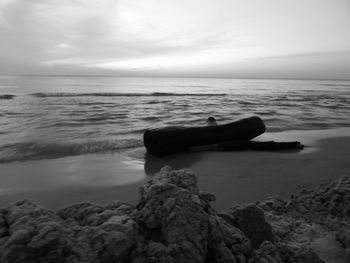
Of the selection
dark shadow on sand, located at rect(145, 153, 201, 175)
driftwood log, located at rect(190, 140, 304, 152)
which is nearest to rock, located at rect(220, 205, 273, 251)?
dark shadow on sand, located at rect(145, 153, 201, 175)

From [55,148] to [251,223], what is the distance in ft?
21.9

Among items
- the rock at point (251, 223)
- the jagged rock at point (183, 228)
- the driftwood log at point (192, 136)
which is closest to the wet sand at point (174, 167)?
the driftwood log at point (192, 136)

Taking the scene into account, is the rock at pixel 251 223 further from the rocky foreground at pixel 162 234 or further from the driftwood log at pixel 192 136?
the driftwood log at pixel 192 136

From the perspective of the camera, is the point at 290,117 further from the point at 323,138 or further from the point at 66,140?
the point at 66,140

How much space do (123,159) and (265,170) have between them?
10.9ft

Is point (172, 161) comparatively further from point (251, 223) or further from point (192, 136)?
point (251, 223)

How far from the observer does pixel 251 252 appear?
221cm

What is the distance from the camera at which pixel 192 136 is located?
25.3ft

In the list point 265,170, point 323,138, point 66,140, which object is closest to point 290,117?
point 323,138

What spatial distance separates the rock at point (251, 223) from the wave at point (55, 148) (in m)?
5.73

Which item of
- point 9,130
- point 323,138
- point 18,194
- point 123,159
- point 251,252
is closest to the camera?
point 251,252

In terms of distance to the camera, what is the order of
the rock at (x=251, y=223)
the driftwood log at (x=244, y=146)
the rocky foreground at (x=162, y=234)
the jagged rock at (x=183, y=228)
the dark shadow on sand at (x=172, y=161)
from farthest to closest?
the driftwood log at (x=244, y=146) → the dark shadow on sand at (x=172, y=161) → the rock at (x=251, y=223) → the jagged rock at (x=183, y=228) → the rocky foreground at (x=162, y=234)

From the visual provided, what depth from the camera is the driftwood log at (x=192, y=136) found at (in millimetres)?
7320

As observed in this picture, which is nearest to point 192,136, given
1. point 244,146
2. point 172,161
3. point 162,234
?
point 172,161
